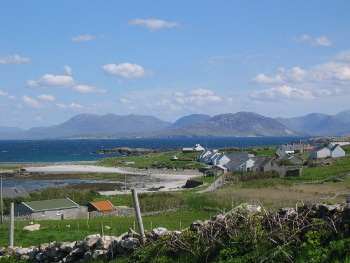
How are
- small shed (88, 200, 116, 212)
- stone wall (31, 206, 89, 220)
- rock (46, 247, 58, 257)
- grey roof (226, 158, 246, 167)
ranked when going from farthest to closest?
1. grey roof (226, 158, 246, 167)
2. small shed (88, 200, 116, 212)
3. stone wall (31, 206, 89, 220)
4. rock (46, 247, 58, 257)

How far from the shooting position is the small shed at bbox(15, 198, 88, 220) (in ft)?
175

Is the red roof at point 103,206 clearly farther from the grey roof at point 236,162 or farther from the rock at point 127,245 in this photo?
the grey roof at point 236,162

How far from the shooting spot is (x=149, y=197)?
232 feet

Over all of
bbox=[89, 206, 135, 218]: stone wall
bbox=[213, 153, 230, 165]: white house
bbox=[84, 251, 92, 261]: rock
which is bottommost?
bbox=[89, 206, 135, 218]: stone wall

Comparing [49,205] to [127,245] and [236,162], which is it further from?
[236,162]

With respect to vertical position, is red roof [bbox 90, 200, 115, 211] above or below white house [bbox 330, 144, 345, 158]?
below

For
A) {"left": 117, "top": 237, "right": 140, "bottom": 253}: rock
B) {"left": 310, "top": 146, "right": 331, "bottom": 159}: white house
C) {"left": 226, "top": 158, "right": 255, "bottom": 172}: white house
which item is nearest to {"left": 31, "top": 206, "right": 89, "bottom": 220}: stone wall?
{"left": 117, "top": 237, "right": 140, "bottom": 253}: rock

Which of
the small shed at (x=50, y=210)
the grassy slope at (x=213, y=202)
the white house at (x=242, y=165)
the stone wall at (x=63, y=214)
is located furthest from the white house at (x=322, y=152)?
the stone wall at (x=63, y=214)

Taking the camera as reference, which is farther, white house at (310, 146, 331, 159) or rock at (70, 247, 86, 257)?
white house at (310, 146, 331, 159)

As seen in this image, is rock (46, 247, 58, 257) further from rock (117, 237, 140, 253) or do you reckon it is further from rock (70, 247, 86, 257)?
rock (117, 237, 140, 253)

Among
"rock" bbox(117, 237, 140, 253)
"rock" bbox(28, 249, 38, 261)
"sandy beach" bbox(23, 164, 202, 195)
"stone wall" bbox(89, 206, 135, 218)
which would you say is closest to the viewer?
"rock" bbox(117, 237, 140, 253)

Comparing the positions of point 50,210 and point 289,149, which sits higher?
point 289,149

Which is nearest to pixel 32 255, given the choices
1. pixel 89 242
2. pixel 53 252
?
pixel 53 252

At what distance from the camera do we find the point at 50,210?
54.2 meters
